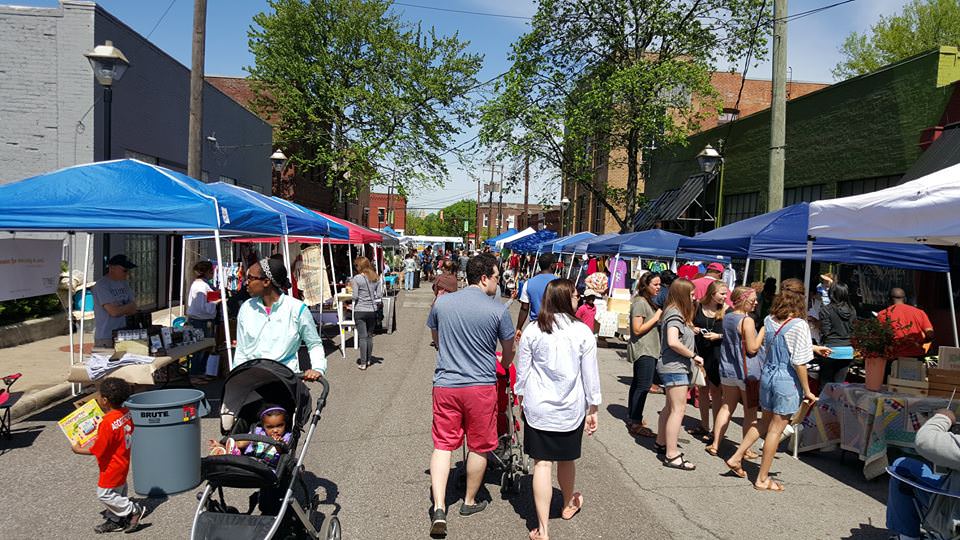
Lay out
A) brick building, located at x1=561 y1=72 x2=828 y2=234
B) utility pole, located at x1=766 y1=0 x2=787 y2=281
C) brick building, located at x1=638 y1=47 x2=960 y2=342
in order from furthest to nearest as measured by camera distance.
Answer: brick building, located at x1=561 y1=72 x2=828 y2=234, brick building, located at x1=638 y1=47 x2=960 y2=342, utility pole, located at x1=766 y1=0 x2=787 y2=281

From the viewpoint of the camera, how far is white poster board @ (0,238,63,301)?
9.12 m

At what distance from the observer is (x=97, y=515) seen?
4.73 meters

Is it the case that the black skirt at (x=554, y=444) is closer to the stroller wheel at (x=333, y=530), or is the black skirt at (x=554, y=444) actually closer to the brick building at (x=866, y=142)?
the stroller wheel at (x=333, y=530)

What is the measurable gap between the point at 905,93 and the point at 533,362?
42.6 ft

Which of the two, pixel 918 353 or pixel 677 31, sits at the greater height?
pixel 677 31

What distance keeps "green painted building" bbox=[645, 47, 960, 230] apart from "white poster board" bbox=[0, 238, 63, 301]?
15.7m

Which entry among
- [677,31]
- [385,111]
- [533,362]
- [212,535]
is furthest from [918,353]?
[385,111]

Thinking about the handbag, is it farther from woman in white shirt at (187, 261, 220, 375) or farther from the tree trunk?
the tree trunk

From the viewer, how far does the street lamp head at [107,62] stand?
9.49m

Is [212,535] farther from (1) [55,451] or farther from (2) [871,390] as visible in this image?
(2) [871,390]

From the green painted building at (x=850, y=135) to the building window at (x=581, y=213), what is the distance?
18.8 m

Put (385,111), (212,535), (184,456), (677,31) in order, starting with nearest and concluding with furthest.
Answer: (212,535)
(184,456)
(677,31)
(385,111)

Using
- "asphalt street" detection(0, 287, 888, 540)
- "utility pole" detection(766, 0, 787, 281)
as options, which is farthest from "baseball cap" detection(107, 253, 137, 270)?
"utility pole" detection(766, 0, 787, 281)

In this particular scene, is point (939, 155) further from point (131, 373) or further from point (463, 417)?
point (131, 373)
